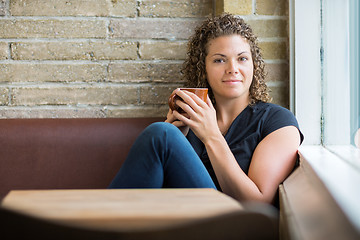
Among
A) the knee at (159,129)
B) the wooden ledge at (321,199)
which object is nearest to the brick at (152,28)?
the knee at (159,129)

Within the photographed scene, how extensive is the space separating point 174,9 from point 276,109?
26.8 inches

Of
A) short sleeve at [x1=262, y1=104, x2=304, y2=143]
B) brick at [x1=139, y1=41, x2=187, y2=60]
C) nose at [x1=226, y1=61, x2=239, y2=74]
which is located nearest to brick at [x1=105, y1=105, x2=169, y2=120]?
brick at [x1=139, y1=41, x2=187, y2=60]

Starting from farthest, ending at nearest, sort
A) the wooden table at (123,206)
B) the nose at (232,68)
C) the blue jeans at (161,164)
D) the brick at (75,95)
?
the brick at (75,95), the nose at (232,68), the blue jeans at (161,164), the wooden table at (123,206)

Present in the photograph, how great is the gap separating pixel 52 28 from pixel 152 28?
17.1 inches

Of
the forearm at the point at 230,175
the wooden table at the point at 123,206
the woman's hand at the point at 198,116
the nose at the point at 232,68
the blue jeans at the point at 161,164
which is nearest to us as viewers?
the wooden table at the point at 123,206

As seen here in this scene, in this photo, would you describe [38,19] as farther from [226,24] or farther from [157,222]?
[157,222]

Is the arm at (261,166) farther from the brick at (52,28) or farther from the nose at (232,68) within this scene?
the brick at (52,28)

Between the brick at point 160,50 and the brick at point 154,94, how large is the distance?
13cm

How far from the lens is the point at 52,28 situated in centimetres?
180

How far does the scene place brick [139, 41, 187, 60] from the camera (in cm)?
182

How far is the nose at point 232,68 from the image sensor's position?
1.51m

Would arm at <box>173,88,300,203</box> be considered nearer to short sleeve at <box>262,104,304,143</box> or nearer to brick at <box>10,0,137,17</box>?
short sleeve at <box>262,104,304,143</box>

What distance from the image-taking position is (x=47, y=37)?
1.80m

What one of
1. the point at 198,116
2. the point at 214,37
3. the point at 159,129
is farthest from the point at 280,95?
the point at 159,129
